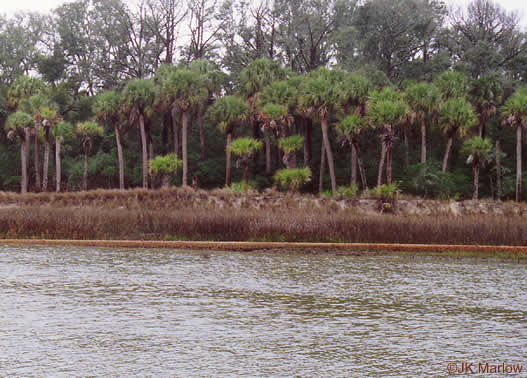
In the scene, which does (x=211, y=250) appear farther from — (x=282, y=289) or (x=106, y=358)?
(x=106, y=358)

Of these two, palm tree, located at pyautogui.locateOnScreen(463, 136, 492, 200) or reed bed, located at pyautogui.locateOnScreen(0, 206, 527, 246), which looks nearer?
reed bed, located at pyautogui.locateOnScreen(0, 206, 527, 246)

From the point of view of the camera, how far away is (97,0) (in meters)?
55.8

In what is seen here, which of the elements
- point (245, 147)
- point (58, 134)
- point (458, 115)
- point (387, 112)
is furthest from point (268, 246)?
point (58, 134)

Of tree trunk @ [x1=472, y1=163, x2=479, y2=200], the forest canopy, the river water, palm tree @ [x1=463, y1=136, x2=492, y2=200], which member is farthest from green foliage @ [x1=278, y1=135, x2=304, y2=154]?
the river water

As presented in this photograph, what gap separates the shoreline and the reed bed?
1.05 metres

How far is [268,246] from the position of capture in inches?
629

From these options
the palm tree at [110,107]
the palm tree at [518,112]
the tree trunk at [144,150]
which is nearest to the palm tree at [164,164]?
the tree trunk at [144,150]

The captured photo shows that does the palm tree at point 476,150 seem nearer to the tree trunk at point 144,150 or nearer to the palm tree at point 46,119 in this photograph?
the tree trunk at point 144,150

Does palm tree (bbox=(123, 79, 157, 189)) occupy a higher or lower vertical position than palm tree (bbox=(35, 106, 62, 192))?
higher

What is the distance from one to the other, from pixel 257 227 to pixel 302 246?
187 centimetres

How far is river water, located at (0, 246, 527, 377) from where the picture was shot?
616 centimetres

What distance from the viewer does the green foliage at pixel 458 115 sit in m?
40.7

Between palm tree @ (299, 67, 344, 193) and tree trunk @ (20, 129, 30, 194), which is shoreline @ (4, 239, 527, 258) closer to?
palm tree @ (299, 67, 344, 193)

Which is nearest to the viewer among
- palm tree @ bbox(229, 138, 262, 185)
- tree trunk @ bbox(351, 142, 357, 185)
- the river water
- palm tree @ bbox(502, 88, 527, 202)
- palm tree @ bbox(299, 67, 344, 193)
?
the river water
